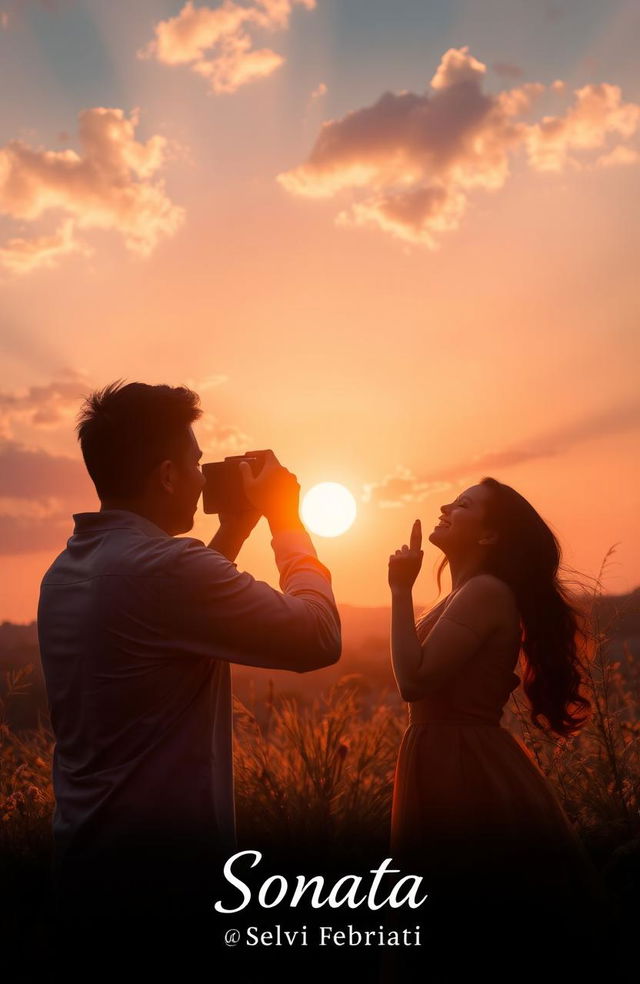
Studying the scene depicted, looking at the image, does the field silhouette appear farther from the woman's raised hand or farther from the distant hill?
the woman's raised hand

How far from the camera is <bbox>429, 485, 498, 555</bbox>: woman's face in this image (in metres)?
4.04

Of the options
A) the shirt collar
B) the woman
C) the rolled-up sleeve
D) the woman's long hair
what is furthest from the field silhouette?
the shirt collar

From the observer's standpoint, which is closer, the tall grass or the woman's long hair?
the woman's long hair

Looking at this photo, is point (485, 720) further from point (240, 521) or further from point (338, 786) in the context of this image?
point (338, 786)

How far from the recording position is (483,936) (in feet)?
10.6

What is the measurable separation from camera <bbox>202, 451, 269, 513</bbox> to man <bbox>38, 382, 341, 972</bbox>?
0.41 meters

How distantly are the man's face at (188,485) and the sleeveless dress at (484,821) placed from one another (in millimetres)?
1762

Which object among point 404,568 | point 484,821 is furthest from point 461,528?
point 484,821

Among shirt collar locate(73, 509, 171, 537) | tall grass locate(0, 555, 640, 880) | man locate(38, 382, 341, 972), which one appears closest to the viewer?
man locate(38, 382, 341, 972)

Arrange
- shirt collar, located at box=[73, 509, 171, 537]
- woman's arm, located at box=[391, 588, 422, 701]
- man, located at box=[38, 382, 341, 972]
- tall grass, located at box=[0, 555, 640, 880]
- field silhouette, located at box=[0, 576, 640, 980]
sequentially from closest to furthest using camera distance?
man, located at box=[38, 382, 341, 972] < shirt collar, located at box=[73, 509, 171, 537] < woman's arm, located at box=[391, 588, 422, 701] < field silhouette, located at box=[0, 576, 640, 980] < tall grass, located at box=[0, 555, 640, 880]

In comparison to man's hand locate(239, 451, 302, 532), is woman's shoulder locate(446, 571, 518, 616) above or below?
below

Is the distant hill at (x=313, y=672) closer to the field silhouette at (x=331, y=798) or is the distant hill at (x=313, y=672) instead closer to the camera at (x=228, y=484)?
the field silhouette at (x=331, y=798)


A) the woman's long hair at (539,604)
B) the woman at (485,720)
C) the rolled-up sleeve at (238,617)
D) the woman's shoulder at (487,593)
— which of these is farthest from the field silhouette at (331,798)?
the rolled-up sleeve at (238,617)

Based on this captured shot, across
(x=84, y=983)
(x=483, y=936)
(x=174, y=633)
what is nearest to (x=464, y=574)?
(x=483, y=936)
